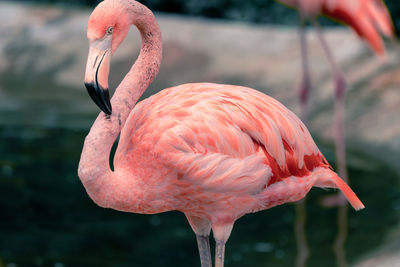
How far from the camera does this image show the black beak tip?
5.33 ft

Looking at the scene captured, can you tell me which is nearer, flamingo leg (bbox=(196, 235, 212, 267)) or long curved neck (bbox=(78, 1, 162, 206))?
long curved neck (bbox=(78, 1, 162, 206))

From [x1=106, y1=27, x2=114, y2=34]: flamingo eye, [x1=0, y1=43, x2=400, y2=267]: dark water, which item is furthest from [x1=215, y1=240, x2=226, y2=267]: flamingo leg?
[x1=0, y1=43, x2=400, y2=267]: dark water

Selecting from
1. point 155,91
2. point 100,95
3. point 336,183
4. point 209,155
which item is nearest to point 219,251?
point 209,155

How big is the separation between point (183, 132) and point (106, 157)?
0.76 feet

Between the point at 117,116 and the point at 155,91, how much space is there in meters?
4.89

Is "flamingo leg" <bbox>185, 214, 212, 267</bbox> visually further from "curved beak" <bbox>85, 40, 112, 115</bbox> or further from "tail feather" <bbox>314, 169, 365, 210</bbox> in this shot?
"curved beak" <bbox>85, 40, 112, 115</bbox>

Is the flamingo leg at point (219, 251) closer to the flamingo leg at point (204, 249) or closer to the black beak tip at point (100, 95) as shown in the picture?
the flamingo leg at point (204, 249)

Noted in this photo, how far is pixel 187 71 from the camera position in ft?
22.8

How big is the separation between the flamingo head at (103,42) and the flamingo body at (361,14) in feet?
9.48

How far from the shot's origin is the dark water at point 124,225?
3590 mm

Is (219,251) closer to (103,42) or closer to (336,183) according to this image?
(336,183)

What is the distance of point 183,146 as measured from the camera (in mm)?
1786

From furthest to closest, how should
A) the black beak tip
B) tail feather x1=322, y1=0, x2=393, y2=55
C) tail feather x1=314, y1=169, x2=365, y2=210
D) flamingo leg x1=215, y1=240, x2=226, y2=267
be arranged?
tail feather x1=322, y1=0, x2=393, y2=55
tail feather x1=314, y1=169, x2=365, y2=210
flamingo leg x1=215, y1=240, x2=226, y2=267
the black beak tip

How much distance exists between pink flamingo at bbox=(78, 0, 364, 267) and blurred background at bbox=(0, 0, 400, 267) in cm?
133
